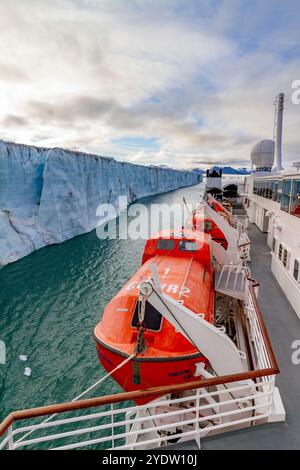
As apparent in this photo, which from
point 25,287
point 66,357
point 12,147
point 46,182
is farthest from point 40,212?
point 66,357

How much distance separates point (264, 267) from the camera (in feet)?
41.0

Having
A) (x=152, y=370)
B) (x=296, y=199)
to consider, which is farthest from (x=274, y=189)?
(x=152, y=370)

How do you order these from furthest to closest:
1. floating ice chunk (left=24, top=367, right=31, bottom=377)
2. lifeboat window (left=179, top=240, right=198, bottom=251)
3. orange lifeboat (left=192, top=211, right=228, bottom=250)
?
1. orange lifeboat (left=192, top=211, right=228, bottom=250)
2. floating ice chunk (left=24, top=367, right=31, bottom=377)
3. lifeboat window (left=179, top=240, right=198, bottom=251)

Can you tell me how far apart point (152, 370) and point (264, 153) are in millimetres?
31916

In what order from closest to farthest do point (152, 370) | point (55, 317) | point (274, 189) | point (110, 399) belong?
1. point (110, 399)
2. point (152, 370)
3. point (55, 317)
4. point (274, 189)

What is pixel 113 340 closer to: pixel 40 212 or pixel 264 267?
pixel 264 267

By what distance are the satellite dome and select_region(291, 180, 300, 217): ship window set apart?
24786 millimetres

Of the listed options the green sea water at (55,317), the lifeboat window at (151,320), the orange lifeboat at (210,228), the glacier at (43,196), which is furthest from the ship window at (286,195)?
the glacier at (43,196)

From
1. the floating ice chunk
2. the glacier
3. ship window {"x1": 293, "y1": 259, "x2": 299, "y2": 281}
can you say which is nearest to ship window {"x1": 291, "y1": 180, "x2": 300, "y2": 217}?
ship window {"x1": 293, "y1": 259, "x2": 299, "y2": 281}

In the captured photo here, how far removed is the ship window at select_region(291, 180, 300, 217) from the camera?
9.40m

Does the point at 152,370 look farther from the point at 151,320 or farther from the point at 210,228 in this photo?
the point at 210,228

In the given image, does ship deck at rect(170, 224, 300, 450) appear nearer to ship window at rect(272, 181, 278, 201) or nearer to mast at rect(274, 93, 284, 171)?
ship window at rect(272, 181, 278, 201)

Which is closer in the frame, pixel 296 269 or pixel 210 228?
pixel 296 269

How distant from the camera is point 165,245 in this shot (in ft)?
28.6
